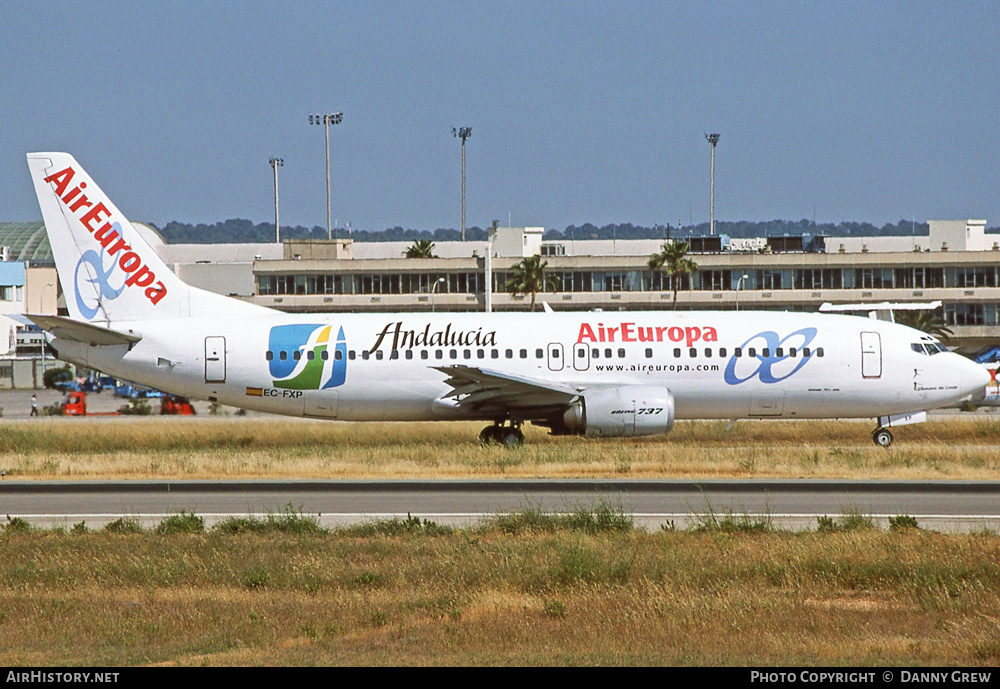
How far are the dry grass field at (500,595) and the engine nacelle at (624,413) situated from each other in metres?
13.6

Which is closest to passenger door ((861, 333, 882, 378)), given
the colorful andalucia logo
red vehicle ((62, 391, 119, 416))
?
the colorful andalucia logo

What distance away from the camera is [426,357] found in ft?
122

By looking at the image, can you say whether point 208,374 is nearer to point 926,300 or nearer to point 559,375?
point 559,375

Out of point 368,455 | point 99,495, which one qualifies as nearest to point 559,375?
point 368,455

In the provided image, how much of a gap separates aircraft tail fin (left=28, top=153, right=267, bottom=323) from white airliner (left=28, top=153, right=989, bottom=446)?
4cm

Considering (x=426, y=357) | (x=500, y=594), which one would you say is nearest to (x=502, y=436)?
(x=426, y=357)

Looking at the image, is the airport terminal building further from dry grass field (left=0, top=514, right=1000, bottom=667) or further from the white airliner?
dry grass field (left=0, top=514, right=1000, bottom=667)

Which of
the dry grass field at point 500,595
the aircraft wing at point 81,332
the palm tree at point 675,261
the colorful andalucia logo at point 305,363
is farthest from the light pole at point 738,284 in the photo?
the dry grass field at point 500,595

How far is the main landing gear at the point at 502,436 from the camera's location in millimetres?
37312

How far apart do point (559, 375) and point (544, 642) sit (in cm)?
2353

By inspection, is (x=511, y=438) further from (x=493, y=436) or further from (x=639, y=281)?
(x=639, y=281)

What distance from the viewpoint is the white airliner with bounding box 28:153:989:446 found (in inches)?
1447

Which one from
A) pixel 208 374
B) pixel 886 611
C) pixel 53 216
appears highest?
pixel 53 216
